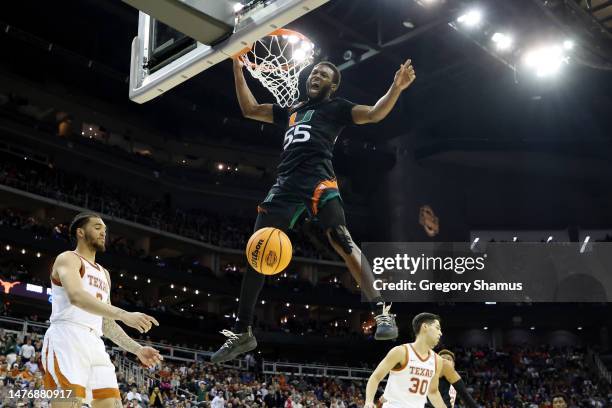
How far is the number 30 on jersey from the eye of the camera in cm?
674

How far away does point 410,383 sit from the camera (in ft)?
26.1

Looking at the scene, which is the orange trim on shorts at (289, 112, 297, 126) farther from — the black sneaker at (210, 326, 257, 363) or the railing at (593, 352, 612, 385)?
the railing at (593, 352, 612, 385)

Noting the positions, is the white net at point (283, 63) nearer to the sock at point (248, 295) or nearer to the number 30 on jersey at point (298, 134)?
the number 30 on jersey at point (298, 134)

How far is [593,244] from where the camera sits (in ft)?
126

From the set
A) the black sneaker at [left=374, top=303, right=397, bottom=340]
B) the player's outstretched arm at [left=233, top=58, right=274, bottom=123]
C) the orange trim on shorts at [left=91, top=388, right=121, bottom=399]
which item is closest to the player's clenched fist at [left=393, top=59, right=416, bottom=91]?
the player's outstretched arm at [left=233, top=58, right=274, bottom=123]

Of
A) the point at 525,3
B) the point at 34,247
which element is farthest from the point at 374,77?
the point at 34,247

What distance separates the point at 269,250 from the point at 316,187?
773 millimetres

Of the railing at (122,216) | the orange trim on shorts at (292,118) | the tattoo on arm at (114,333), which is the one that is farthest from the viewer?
the railing at (122,216)

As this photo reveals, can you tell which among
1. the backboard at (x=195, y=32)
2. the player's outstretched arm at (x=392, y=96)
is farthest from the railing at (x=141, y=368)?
the player's outstretched arm at (x=392, y=96)

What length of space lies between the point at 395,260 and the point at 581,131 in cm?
1212

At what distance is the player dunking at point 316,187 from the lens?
639 centimetres

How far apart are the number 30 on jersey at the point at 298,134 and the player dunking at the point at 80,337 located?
1976mm

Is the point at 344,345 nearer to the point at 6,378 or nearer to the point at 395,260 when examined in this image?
the point at 395,260
